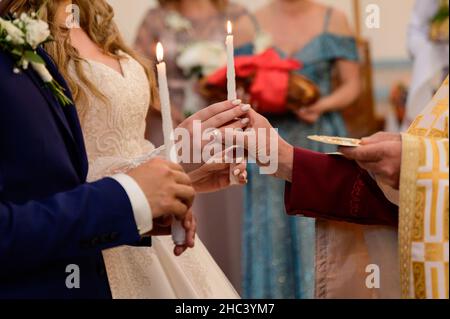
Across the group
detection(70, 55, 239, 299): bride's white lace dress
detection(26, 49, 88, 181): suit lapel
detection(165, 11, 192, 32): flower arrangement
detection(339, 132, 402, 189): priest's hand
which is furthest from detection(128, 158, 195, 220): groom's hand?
detection(165, 11, 192, 32): flower arrangement

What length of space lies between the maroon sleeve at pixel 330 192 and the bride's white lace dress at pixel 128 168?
0.43 metres

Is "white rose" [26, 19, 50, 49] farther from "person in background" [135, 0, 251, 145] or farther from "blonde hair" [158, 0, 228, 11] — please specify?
"blonde hair" [158, 0, 228, 11]

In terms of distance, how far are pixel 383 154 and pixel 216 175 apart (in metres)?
0.59

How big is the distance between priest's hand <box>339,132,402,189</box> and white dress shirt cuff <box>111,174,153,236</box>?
502 mm

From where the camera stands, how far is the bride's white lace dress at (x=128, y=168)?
2.45 m

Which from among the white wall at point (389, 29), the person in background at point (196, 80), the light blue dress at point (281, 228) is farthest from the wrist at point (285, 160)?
the white wall at point (389, 29)

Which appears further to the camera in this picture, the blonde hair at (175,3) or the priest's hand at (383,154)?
the blonde hair at (175,3)

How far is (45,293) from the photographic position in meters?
1.79

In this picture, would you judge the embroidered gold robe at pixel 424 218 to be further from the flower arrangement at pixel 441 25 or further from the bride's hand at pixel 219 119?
the flower arrangement at pixel 441 25

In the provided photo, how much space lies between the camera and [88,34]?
2.58 meters

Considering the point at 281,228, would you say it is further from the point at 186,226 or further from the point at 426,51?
the point at 186,226

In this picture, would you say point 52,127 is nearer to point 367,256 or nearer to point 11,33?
point 11,33

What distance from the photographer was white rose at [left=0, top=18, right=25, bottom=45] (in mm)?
1771
